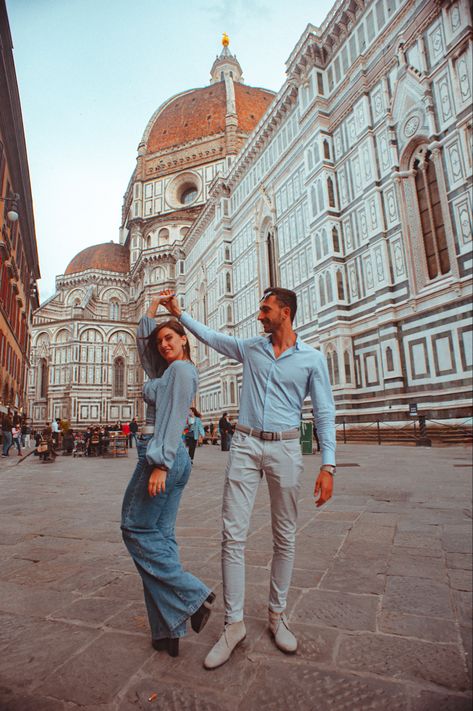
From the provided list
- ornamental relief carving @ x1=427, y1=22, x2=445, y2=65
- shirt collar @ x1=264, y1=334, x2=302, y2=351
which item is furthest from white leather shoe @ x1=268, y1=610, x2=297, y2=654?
ornamental relief carving @ x1=427, y1=22, x2=445, y2=65

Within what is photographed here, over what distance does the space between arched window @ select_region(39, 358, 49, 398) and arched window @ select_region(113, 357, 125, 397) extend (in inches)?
260

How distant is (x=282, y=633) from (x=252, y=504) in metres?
0.49

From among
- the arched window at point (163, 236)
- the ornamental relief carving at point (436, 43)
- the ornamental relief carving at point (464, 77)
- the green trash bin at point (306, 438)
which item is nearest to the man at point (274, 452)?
the green trash bin at point (306, 438)

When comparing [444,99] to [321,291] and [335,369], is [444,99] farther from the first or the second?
[335,369]

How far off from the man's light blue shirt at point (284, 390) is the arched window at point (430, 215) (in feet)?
41.8

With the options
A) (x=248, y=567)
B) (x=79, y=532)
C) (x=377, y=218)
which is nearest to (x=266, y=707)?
(x=248, y=567)

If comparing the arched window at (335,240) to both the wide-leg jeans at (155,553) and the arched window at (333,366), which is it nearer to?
the arched window at (333,366)

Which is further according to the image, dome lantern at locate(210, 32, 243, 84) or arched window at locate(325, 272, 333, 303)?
dome lantern at locate(210, 32, 243, 84)

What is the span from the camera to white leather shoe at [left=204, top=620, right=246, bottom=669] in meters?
1.55

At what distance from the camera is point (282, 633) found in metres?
1.68

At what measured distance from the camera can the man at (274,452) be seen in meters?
1.71

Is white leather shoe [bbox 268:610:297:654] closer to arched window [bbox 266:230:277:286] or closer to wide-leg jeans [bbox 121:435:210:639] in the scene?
wide-leg jeans [bbox 121:435:210:639]

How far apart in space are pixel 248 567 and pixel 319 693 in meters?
1.30

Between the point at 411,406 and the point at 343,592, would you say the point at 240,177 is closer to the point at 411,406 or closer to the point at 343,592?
the point at 411,406
